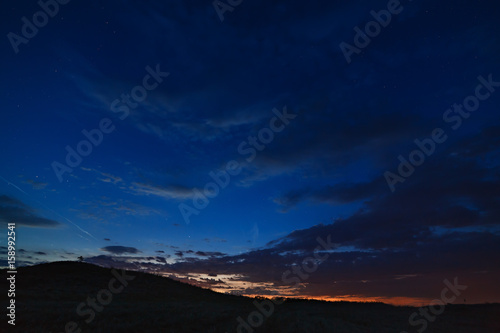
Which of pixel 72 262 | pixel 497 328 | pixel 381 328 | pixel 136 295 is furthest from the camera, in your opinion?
pixel 72 262

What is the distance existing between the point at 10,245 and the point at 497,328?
41493 mm

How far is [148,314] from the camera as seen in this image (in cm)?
2409

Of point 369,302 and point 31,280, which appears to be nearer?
point 31,280

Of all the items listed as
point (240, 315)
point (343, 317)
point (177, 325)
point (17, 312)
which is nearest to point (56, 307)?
point (17, 312)

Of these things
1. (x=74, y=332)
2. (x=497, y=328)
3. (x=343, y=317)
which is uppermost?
(x=74, y=332)

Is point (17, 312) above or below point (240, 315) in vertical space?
above

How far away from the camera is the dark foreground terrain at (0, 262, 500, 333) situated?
20422 mm

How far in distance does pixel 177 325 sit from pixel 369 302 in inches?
1348

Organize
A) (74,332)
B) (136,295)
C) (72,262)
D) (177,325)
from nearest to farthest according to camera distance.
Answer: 1. (74,332)
2. (177,325)
3. (136,295)
4. (72,262)

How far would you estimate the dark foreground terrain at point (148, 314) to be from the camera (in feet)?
67.0

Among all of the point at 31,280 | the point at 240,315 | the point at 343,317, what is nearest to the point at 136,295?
A: the point at 31,280

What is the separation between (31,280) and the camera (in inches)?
1587

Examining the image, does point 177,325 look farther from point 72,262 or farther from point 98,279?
point 72,262

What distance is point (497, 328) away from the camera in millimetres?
28812
